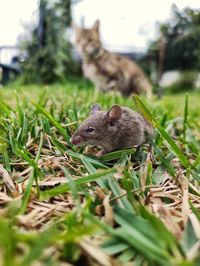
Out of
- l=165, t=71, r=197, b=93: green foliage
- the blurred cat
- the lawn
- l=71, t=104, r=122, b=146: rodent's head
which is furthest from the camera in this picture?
l=165, t=71, r=197, b=93: green foliage

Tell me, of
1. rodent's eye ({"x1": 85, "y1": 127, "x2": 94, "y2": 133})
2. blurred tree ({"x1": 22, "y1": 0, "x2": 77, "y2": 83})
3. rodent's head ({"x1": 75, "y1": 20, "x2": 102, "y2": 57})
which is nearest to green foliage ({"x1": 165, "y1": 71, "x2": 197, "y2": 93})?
blurred tree ({"x1": 22, "y1": 0, "x2": 77, "y2": 83})

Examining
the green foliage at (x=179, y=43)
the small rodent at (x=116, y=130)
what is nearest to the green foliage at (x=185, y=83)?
the green foliage at (x=179, y=43)

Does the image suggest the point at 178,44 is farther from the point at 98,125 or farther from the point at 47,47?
the point at 98,125

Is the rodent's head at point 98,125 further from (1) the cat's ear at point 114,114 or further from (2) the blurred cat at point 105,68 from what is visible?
(2) the blurred cat at point 105,68

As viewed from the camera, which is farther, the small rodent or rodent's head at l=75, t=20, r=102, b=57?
rodent's head at l=75, t=20, r=102, b=57

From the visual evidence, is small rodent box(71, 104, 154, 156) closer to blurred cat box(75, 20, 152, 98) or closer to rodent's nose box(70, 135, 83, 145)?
rodent's nose box(70, 135, 83, 145)

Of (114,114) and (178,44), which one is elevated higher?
(114,114)

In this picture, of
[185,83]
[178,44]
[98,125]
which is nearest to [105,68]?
[98,125]
